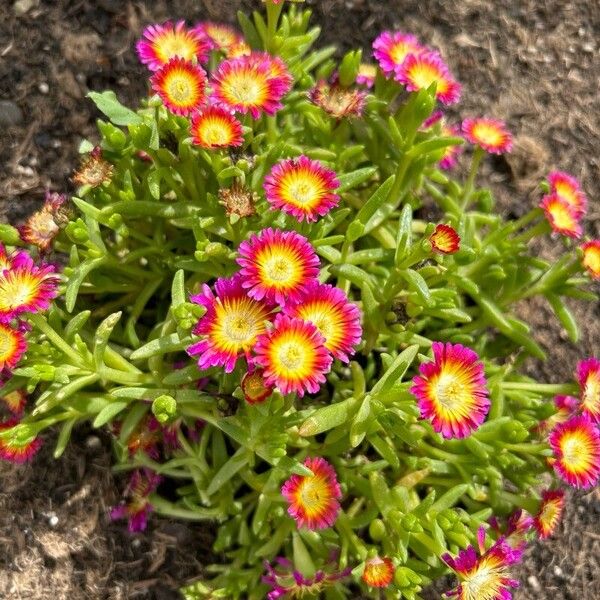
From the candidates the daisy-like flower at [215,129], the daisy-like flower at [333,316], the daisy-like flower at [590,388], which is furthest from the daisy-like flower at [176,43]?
the daisy-like flower at [590,388]

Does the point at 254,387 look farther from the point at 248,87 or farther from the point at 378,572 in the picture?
the point at 248,87

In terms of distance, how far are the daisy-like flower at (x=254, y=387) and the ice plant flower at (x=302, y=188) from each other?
470mm

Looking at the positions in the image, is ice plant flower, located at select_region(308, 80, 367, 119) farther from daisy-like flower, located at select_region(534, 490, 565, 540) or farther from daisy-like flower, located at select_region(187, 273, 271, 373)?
daisy-like flower, located at select_region(534, 490, 565, 540)

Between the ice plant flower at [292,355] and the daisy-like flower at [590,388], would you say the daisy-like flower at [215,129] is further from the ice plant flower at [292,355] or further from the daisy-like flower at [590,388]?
the daisy-like flower at [590,388]

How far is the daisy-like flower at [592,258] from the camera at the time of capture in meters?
2.46

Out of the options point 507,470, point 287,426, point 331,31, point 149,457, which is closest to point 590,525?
point 507,470

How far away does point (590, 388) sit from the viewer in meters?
2.39

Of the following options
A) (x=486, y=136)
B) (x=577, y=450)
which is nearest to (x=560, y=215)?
(x=486, y=136)

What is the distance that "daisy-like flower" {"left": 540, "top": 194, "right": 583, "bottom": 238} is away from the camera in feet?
8.23

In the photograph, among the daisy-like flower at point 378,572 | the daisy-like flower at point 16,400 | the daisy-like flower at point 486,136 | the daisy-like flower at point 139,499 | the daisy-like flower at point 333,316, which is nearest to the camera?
the daisy-like flower at point 333,316

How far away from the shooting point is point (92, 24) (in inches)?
126

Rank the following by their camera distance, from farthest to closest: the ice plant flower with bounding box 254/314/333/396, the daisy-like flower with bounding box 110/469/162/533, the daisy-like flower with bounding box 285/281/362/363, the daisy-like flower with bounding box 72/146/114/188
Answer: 1. the daisy-like flower with bounding box 110/469/162/533
2. the daisy-like flower with bounding box 72/146/114/188
3. the daisy-like flower with bounding box 285/281/362/363
4. the ice plant flower with bounding box 254/314/333/396

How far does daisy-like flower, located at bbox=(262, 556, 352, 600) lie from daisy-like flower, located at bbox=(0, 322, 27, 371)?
42.9 inches

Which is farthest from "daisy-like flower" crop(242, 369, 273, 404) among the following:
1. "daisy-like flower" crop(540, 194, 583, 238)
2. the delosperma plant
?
"daisy-like flower" crop(540, 194, 583, 238)
